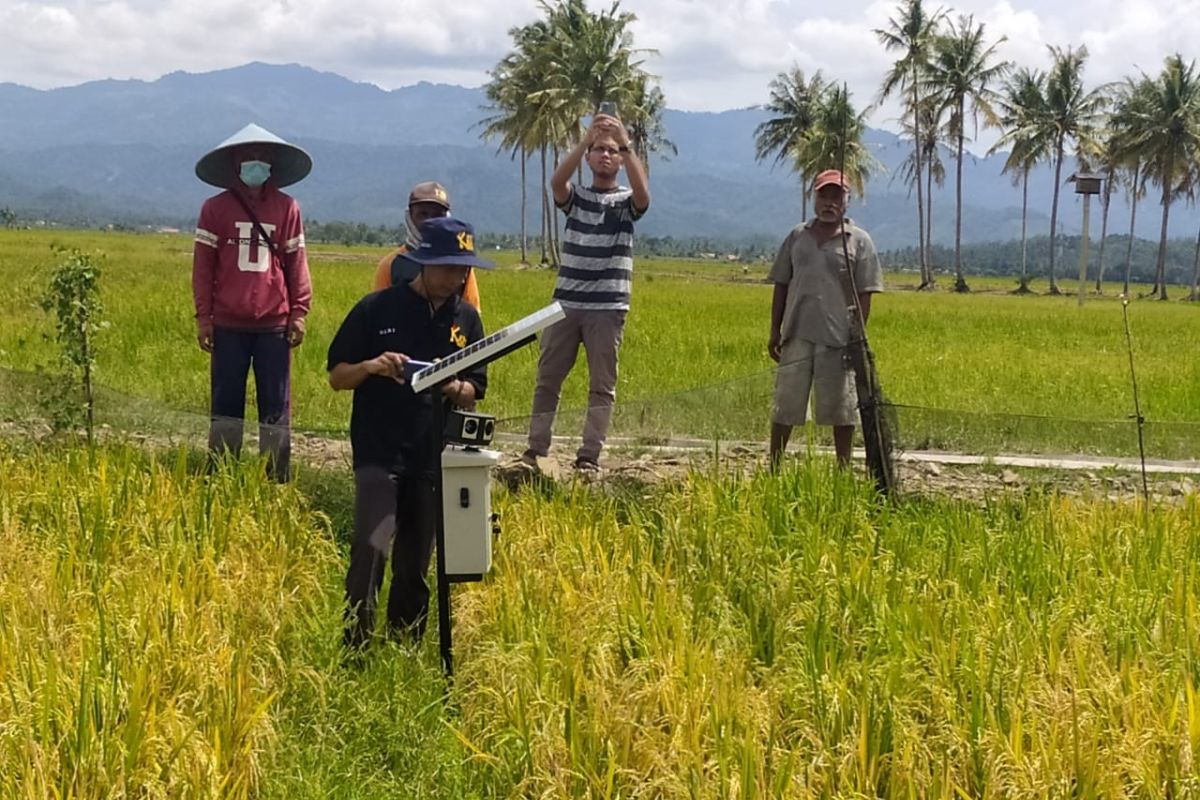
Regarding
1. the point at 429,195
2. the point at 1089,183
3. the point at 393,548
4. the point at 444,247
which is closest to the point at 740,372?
the point at 429,195

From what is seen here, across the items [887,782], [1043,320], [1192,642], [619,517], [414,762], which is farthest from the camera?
[1043,320]

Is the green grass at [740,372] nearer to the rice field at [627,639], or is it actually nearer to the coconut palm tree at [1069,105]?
the rice field at [627,639]

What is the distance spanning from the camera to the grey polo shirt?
5547 millimetres

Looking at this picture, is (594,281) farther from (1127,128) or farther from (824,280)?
(1127,128)

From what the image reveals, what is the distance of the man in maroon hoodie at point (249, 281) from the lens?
17.3 ft

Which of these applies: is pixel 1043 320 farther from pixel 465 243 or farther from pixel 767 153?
pixel 767 153

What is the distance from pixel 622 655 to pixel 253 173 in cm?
316

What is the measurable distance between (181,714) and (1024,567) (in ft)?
9.41

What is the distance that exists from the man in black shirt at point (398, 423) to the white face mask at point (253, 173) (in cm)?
180

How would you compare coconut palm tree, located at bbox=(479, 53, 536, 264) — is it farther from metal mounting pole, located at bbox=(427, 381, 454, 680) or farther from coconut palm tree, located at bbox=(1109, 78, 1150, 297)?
metal mounting pole, located at bbox=(427, 381, 454, 680)

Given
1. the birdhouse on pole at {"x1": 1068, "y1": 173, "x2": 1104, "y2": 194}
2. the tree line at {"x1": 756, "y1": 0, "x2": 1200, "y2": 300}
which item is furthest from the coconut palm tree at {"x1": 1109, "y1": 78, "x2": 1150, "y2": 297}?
the birdhouse on pole at {"x1": 1068, "y1": 173, "x2": 1104, "y2": 194}

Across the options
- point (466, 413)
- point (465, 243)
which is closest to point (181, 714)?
point (466, 413)

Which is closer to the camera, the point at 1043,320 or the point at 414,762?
the point at 414,762

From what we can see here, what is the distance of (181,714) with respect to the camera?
9.20 ft
